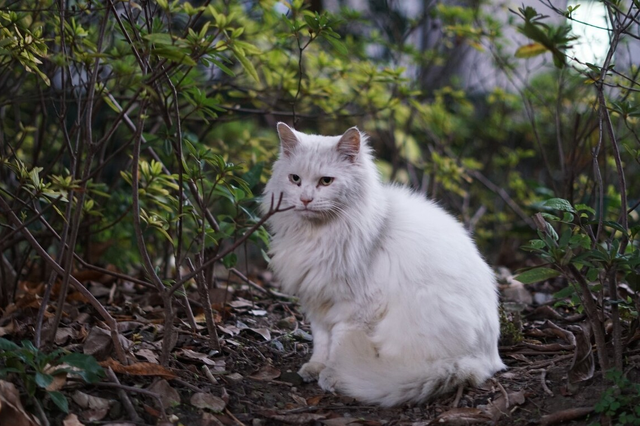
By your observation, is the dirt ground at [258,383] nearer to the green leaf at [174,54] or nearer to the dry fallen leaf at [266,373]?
the dry fallen leaf at [266,373]

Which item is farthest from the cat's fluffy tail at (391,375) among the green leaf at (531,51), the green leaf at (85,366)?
the green leaf at (531,51)

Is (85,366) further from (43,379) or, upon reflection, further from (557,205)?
(557,205)

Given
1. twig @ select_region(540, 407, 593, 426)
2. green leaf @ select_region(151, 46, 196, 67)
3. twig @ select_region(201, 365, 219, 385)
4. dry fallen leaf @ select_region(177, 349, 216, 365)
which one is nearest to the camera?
green leaf @ select_region(151, 46, 196, 67)

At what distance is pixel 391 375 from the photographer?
268cm

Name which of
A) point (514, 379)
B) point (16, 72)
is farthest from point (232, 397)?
point (16, 72)

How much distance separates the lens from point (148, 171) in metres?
3.10

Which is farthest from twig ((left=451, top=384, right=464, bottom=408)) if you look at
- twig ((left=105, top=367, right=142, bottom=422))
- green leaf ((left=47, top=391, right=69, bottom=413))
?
green leaf ((left=47, top=391, right=69, bottom=413))

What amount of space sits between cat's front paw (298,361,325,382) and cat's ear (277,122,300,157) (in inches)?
39.3

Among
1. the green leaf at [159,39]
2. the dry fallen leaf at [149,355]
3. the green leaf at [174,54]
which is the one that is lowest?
the dry fallen leaf at [149,355]

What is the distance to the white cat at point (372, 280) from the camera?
276cm

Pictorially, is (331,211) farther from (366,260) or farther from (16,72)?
(16,72)

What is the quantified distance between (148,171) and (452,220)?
1.51 meters

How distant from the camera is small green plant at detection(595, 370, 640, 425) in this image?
89.5 inches

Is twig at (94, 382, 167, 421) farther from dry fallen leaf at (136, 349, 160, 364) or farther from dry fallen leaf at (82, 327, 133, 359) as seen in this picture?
dry fallen leaf at (136, 349, 160, 364)
